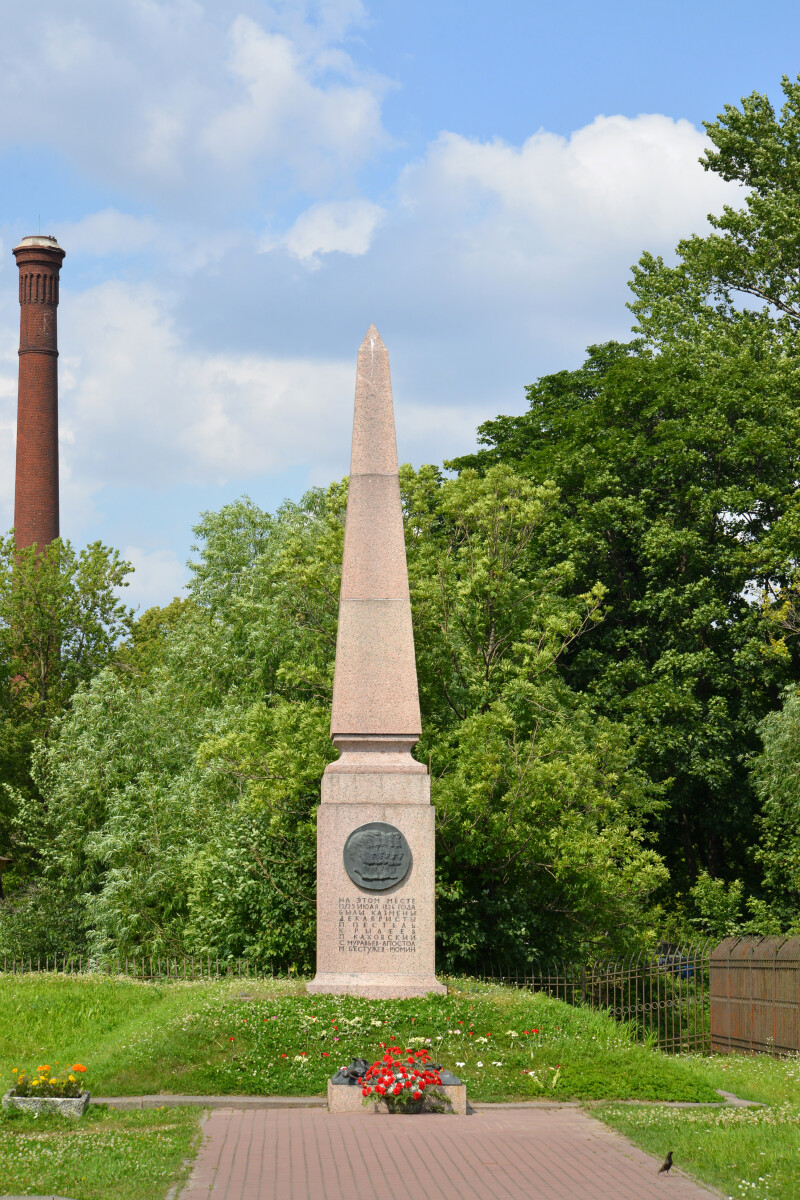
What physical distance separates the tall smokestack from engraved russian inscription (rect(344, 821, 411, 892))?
33.3m

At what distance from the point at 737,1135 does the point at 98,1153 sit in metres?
4.78

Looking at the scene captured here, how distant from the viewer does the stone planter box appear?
10508 millimetres

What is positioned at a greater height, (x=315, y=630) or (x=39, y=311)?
(x=39, y=311)

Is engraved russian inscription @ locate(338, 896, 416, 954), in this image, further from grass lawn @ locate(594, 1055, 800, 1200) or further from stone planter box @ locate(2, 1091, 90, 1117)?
stone planter box @ locate(2, 1091, 90, 1117)

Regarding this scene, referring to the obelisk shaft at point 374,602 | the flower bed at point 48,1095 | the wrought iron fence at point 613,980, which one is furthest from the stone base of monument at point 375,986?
the flower bed at point 48,1095

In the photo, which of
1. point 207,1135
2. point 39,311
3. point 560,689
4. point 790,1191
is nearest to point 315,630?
point 560,689

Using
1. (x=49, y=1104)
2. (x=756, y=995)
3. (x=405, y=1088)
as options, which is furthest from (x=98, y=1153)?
(x=756, y=995)

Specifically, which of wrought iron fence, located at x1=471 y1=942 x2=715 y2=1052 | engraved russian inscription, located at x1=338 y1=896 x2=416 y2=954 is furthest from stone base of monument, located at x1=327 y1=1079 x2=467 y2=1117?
wrought iron fence, located at x1=471 y1=942 x2=715 y2=1052

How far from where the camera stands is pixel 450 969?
783 inches

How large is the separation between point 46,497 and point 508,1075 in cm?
3736

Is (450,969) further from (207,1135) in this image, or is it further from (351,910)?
(207,1135)

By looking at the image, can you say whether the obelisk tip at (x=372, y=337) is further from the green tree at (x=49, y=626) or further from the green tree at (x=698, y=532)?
the green tree at (x=49, y=626)

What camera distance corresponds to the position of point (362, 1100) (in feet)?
35.9

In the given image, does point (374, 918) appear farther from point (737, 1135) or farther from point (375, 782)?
point (737, 1135)
